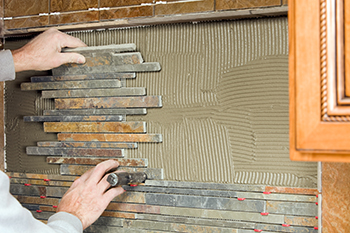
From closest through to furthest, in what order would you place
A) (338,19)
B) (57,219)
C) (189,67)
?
(338,19), (57,219), (189,67)

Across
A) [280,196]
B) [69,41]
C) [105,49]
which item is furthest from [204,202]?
[69,41]

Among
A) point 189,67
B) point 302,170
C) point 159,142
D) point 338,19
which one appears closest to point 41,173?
point 159,142

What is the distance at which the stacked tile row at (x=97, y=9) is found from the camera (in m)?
1.16

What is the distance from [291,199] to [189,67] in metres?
0.62

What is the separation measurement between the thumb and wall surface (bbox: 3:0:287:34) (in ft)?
0.47

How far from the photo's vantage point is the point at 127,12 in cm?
125

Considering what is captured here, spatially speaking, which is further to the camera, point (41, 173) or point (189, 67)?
point (41, 173)

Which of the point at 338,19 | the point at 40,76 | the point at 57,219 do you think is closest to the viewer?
the point at 338,19

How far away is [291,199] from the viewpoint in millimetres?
1129

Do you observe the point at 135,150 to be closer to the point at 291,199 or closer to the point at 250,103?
the point at 250,103

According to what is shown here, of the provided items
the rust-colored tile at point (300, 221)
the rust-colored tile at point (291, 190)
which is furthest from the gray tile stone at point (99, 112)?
the rust-colored tile at point (300, 221)

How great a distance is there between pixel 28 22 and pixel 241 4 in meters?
0.92

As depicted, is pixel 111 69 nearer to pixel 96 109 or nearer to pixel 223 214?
pixel 96 109

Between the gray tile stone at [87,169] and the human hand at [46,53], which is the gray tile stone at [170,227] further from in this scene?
the human hand at [46,53]
